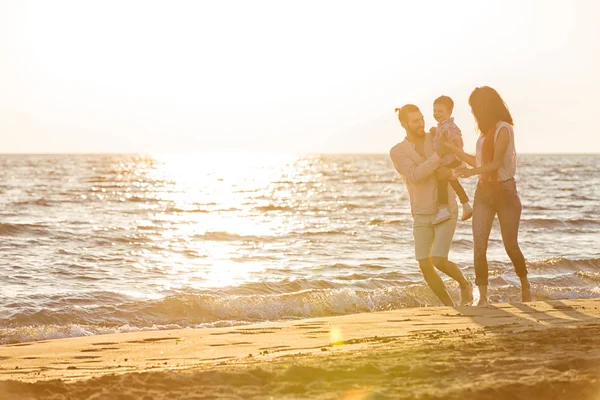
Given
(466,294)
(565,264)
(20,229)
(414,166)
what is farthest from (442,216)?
(20,229)

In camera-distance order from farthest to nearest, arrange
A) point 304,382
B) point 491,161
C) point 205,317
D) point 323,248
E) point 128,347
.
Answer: point 323,248, point 205,317, point 491,161, point 128,347, point 304,382

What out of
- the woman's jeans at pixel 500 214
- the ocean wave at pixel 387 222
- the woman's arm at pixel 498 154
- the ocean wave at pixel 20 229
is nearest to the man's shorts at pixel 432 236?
the woman's jeans at pixel 500 214

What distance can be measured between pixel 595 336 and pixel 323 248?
1123 centimetres

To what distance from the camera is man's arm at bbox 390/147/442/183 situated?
7598 millimetres

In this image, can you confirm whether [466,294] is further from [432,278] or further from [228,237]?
[228,237]

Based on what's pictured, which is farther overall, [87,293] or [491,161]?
[87,293]

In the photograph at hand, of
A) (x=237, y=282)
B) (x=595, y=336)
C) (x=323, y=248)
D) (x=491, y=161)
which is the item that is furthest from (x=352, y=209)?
(x=595, y=336)

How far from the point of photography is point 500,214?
25.6ft

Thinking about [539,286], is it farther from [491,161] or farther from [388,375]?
[388,375]

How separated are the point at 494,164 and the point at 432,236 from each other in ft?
3.15

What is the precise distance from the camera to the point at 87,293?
10.8m

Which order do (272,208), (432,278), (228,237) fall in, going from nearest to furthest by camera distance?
(432,278)
(228,237)
(272,208)

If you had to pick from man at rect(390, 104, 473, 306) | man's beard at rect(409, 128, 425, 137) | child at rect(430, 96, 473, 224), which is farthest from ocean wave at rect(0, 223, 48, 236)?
child at rect(430, 96, 473, 224)

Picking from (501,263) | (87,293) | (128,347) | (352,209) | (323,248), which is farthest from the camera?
(352,209)
